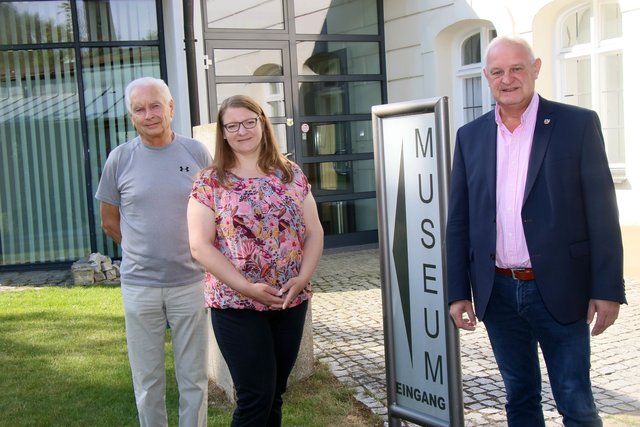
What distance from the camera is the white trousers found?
372 centimetres

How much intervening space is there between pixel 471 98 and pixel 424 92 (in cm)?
70

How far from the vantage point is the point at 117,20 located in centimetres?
1079

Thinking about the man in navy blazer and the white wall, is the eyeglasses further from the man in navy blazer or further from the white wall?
the white wall

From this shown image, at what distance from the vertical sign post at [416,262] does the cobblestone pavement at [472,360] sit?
76 cm

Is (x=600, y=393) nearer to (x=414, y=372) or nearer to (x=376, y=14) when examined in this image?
(x=414, y=372)

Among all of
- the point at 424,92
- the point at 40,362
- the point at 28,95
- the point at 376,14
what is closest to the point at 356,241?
the point at 424,92

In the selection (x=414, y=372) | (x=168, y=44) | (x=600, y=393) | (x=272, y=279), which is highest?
(x=168, y=44)

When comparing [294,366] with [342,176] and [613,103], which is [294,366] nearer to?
[613,103]

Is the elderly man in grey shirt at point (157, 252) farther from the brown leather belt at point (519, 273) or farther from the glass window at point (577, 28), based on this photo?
the glass window at point (577, 28)

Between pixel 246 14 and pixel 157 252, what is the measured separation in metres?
8.10

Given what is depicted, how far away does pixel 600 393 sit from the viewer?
4797mm

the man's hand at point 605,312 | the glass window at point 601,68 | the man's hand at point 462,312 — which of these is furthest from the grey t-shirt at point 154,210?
the glass window at point 601,68

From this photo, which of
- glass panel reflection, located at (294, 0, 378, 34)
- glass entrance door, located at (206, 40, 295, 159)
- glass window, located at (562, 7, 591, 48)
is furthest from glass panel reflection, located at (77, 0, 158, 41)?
glass window, located at (562, 7, 591, 48)

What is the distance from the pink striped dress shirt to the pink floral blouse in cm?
85
